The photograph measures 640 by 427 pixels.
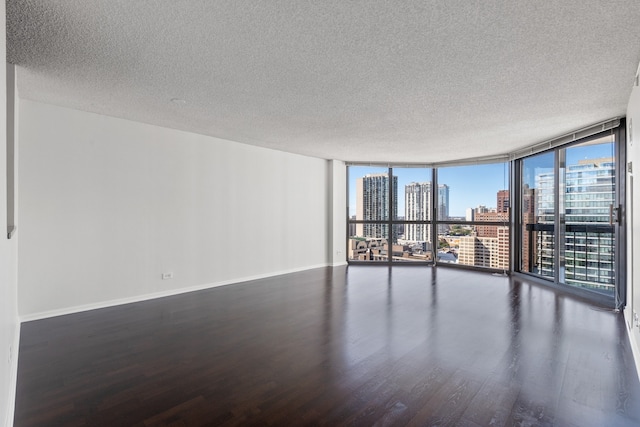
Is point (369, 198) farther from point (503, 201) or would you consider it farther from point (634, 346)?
point (634, 346)

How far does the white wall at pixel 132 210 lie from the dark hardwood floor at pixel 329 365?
45cm

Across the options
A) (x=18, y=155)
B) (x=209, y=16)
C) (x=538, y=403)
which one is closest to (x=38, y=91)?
(x=18, y=155)

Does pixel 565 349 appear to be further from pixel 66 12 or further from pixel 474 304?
pixel 66 12

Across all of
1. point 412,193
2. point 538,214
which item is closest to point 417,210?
point 412,193

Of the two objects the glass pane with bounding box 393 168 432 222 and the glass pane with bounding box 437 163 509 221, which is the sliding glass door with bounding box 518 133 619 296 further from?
the glass pane with bounding box 393 168 432 222

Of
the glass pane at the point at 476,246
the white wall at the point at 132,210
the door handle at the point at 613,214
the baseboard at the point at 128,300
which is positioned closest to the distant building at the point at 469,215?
the glass pane at the point at 476,246

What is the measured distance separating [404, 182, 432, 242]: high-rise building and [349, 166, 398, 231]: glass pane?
464 millimetres

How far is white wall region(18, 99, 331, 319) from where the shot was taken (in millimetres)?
3723

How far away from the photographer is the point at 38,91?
335 cm

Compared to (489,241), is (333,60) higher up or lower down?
higher up

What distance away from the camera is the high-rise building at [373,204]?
782 centimetres

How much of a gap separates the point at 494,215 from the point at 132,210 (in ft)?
21.8

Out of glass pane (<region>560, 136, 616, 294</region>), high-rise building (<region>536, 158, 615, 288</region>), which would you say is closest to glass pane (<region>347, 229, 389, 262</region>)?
high-rise building (<region>536, 158, 615, 288</region>)

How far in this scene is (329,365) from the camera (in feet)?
8.64
